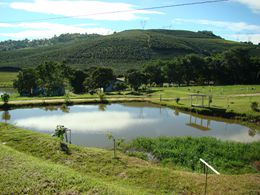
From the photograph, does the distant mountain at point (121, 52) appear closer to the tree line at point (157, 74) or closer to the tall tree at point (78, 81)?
the tree line at point (157, 74)

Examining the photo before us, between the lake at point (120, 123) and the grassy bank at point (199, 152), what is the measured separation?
2.97m

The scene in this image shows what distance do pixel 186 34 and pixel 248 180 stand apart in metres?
184

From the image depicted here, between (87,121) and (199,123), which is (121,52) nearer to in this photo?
(87,121)

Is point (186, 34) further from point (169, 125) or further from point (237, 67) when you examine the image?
point (169, 125)

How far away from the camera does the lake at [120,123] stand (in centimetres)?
2173

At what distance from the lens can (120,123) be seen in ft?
84.9

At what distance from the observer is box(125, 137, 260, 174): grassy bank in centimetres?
1480

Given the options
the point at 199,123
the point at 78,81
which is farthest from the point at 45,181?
the point at 78,81

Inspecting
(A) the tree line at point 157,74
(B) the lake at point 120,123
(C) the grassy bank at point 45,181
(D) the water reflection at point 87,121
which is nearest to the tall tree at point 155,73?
(A) the tree line at point 157,74

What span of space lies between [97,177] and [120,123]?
14.1 meters

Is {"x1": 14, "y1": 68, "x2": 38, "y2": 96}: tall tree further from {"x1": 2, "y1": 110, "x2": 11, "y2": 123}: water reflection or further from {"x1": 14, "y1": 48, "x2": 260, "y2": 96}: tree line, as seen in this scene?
{"x1": 2, "y1": 110, "x2": 11, "y2": 123}: water reflection

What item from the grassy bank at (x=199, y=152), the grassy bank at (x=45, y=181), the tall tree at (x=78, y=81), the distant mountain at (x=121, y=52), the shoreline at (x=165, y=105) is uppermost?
the distant mountain at (x=121, y=52)

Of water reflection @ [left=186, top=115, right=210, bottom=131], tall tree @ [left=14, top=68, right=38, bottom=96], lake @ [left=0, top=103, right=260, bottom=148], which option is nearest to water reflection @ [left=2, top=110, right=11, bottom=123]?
lake @ [left=0, top=103, right=260, bottom=148]

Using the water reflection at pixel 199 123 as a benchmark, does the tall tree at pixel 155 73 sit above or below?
above
